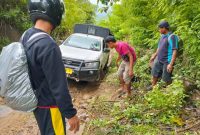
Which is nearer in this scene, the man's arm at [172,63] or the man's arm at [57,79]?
the man's arm at [57,79]

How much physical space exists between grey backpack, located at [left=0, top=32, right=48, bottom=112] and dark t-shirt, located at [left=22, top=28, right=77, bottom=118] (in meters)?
0.05

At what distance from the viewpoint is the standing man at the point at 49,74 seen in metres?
2.73

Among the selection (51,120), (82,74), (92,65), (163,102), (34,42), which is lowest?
(82,74)

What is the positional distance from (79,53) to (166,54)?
3.62m

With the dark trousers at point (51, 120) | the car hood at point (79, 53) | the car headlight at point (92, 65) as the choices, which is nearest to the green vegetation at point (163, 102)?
the car headlight at point (92, 65)

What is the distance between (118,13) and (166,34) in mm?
15989

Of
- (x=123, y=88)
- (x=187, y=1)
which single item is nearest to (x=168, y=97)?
(x=187, y=1)

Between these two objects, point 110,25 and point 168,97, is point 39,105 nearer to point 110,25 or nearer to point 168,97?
point 168,97

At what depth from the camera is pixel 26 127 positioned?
6809 mm

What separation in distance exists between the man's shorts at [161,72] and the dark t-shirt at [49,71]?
4.66 metres

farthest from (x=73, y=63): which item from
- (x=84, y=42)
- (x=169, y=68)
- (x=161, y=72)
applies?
(x=169, y=68)

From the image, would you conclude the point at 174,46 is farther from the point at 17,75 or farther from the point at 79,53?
the point at 17,75

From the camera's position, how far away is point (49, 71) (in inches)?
107

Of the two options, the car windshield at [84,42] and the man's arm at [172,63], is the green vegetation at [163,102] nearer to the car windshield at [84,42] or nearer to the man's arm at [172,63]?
the man's arm at [172,63]
